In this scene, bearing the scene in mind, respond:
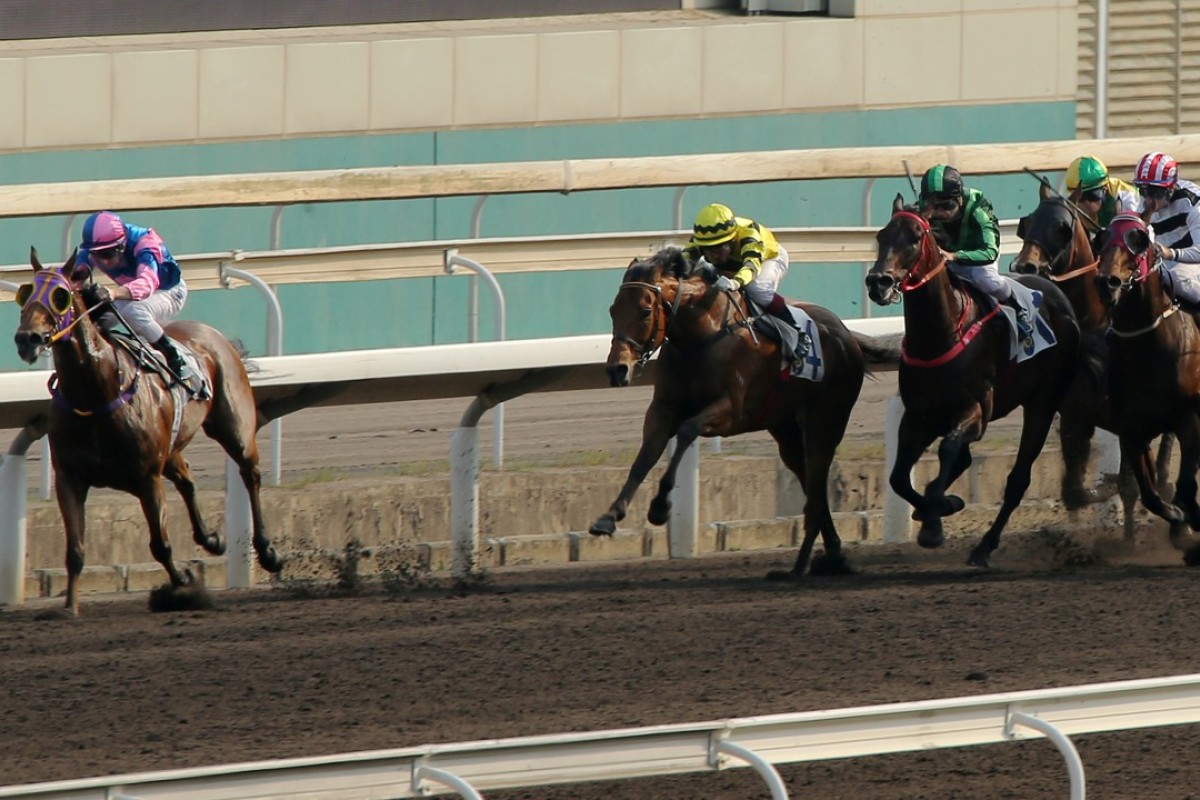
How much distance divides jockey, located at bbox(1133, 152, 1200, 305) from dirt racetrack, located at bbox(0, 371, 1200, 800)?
1.12m

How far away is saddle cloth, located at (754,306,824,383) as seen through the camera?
31.1 feet

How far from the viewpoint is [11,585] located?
907 centimetres

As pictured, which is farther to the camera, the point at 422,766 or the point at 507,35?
the point at 507,35

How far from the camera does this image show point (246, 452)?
9.45 meters

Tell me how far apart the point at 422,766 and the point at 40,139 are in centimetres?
970

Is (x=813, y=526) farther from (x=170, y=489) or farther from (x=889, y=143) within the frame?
(x=889, y=143)

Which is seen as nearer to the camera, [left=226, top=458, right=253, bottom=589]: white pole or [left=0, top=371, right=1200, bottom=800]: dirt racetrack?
[left=0, top=371, right=1200, bottom=800]: dirt racetrack

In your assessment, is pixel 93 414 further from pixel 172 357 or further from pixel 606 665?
pixel 606 665

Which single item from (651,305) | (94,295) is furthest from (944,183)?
(94,295)

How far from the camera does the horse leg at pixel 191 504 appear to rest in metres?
9.21

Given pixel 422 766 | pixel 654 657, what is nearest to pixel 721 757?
pixel 422 766

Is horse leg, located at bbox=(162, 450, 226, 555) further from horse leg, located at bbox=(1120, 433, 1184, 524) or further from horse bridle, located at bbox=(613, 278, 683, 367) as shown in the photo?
horse leg, located at bbox=(1120, 433, 1184, 524)

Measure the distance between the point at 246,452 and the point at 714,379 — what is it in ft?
5.84

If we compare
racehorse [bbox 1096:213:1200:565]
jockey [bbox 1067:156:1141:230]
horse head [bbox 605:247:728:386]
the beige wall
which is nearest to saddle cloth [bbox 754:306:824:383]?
horse head [bbox 605:247:728:386]
